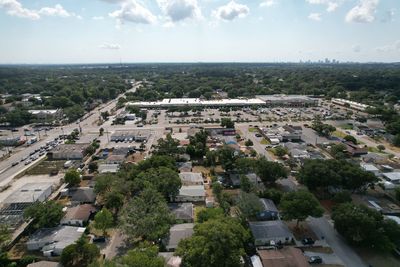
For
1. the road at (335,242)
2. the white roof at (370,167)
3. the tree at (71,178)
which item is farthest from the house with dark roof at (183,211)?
the white roof at (370,167)

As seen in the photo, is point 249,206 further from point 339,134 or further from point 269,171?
point 339,134

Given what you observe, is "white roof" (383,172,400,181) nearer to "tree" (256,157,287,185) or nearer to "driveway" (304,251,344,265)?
"tree" (256,157,287,185)

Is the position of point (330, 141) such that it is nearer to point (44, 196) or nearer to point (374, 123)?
point (374, 123)

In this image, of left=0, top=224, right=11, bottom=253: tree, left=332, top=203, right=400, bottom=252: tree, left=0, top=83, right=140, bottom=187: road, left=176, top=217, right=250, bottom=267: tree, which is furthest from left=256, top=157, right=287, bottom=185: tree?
left=0, top=83, right=140, bottom=187: road

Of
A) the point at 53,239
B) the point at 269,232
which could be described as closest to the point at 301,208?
the point at 269,232

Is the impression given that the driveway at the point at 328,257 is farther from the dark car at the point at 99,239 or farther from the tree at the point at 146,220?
the dark car at the point at 99,239

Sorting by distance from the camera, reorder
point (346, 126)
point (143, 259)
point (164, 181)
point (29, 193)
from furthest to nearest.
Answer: point (346, 126)
point (29, 193)
point (164, 181)
point (143, 259)

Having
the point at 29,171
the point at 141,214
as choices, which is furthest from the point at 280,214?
the point at 29,171
